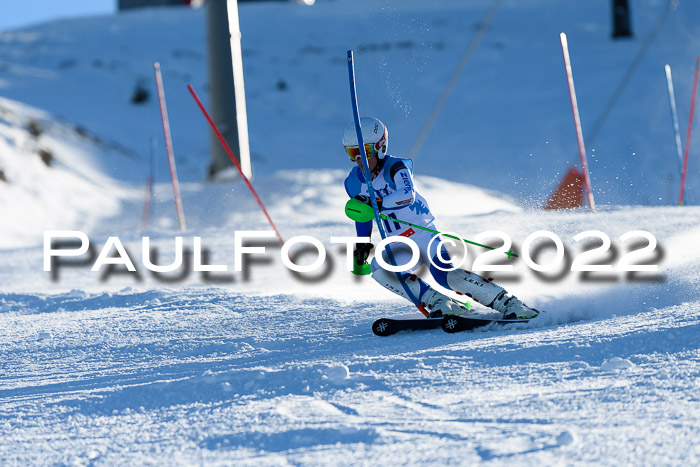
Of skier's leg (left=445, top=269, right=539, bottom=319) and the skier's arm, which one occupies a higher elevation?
the skier's arm

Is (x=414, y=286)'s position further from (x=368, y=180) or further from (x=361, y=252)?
(x=368, y=180)

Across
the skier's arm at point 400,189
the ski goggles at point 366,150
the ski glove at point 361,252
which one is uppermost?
the ski goggles at point 366,150

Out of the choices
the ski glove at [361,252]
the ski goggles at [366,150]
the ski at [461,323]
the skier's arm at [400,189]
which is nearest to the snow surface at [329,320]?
the ski at [461,323]

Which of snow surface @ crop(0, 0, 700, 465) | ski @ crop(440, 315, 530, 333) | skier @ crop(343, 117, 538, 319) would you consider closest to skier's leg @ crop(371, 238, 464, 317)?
skier @ crop(343, 117, 538, 319)

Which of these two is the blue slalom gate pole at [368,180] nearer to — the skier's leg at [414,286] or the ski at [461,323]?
the skier's leg at [414,286]

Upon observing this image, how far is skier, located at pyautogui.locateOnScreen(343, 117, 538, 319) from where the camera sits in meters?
4.60

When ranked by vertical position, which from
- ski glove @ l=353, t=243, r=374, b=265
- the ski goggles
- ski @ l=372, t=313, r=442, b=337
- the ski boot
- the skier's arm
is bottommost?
ski @ l=372, t=313, r=442, b=337

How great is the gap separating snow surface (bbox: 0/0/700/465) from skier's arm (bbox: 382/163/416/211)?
27.2 inches

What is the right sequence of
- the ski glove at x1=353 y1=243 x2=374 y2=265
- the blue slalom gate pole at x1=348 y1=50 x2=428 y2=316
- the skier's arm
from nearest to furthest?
the blue slalom gate pole at x1=348 y1=50 x2=428 y2=316 → the skier's arm → the ski glove at x1=353 y1=243 x2=374 y2=265

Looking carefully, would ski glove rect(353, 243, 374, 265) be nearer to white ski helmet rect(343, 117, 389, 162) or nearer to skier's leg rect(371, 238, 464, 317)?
skier's leg rect(371, 238, 464, 317)

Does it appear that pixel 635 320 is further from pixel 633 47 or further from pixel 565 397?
pixel 633 47

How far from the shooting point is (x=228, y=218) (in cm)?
1185

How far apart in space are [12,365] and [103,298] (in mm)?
1563

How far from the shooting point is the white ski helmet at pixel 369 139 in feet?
15.0
